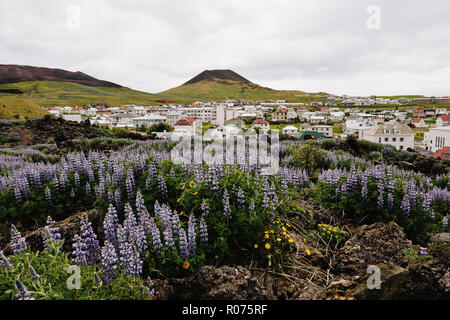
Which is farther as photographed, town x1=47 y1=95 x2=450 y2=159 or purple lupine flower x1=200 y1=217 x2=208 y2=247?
town x1=47 y1=95 x2=450 y2=159

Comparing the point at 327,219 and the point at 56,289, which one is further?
the point at 327,219

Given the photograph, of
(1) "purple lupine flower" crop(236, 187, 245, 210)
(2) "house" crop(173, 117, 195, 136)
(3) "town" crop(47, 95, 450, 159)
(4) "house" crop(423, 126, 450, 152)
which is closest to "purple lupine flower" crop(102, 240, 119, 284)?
(1) "purple lupine flower" crop(236, 187, 245, 210)

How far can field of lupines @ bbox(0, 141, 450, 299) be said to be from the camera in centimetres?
292

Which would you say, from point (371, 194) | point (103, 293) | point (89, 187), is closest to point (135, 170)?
point (89, 187)

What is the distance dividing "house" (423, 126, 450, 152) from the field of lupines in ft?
→ 275

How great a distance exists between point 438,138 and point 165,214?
93.4 metres

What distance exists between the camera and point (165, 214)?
147 inches

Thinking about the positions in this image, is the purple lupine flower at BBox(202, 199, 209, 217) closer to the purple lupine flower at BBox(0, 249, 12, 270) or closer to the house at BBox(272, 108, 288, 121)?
the purple lupine flower at BBox(0, 249, 12, 270)

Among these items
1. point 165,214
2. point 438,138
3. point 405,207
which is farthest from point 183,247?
point 438,138

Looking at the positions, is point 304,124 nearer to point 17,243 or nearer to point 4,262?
point 17,243

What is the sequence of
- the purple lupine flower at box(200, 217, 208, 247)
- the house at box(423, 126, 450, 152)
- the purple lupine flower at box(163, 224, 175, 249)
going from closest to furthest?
the purple lupine flower at box(163, 224, 175, 249)
the purple lupine flower at box(200, 217, 208, 247)
the house at box(423, 126, 450, 152)

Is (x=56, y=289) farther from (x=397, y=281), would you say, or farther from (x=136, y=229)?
(x=397, y=281)

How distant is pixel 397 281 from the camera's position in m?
3.18
